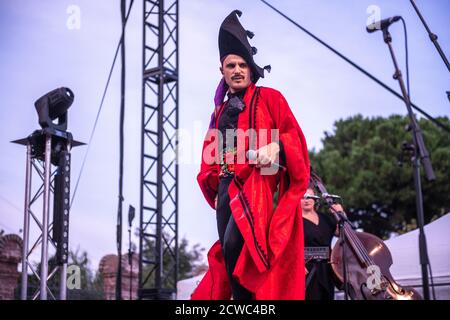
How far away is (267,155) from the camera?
2590mm

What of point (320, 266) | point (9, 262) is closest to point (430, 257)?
point (320, 266)

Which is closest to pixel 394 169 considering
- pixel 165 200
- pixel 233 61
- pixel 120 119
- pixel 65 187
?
pixel 165 200

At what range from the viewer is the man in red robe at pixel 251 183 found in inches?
101

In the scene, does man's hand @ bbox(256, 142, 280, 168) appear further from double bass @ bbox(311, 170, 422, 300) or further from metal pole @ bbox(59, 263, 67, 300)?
metal pole @ bbox(59, 263, 67, 300)

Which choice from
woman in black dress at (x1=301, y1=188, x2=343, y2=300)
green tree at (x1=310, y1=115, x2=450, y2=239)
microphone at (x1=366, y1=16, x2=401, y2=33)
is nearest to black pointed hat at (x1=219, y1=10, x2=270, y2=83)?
microphone at (x1=366, y1=16, x2=401, y2=33)

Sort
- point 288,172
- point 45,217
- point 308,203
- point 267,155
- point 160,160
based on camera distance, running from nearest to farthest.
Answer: point 267,155, point 288,172, point 308,203, point 45,217, point 160,160

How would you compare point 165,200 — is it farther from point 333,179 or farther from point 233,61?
point 333,179

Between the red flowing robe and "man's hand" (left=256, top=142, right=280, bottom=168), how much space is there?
0.20 feet

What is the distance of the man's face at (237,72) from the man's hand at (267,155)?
0.46m

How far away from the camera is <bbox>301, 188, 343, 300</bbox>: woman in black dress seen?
163 inches

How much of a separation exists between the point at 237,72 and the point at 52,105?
235 centimetres

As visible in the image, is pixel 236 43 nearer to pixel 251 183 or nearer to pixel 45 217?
pixel 251 183

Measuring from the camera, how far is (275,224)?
258 centimetres
